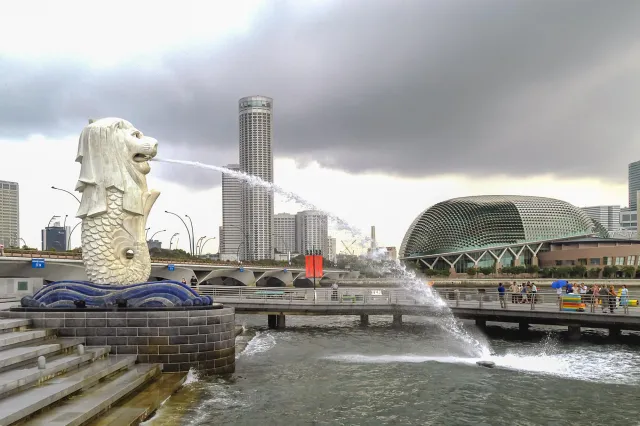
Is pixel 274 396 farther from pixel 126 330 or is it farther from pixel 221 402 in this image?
pixel 126 330

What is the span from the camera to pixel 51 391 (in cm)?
1002

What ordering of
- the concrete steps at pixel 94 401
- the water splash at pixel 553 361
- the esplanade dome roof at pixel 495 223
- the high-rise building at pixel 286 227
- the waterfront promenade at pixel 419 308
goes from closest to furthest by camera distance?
1. the concrete steps at pixel 94 401
2. the water splash at pixel 553 361
3. the waterfront promenade at pixel 419 308
4. the esplanade dome roof at pixel 495 223
5. the high-rise building at pixel 286 227

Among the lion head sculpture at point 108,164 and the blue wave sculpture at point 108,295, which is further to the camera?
the lion head sculpture at point 108,164

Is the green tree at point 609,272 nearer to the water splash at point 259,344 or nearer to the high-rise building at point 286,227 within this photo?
the water splash at point 259,344

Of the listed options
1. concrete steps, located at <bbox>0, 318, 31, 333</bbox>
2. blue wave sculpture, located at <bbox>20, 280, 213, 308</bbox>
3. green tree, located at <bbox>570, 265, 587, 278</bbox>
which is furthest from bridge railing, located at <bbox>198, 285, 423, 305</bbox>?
green tree, located at <bbox>570, 265, 587, 278</bbox>

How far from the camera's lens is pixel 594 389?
15.0 metres

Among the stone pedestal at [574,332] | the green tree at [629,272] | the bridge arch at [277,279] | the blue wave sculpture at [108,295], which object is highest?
the blue wave sculpture at [108,295]

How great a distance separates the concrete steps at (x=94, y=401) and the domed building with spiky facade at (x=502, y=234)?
310 ft

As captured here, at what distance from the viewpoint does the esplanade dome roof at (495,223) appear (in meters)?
109

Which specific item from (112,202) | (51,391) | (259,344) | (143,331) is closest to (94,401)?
(51,391)

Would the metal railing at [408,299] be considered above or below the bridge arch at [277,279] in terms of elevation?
above

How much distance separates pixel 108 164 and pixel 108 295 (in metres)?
4.11

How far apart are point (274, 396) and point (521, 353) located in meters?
11.3

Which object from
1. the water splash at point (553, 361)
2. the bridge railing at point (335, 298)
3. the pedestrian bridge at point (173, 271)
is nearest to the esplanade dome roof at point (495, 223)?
the pedestrian bridge at point (173, 271)
